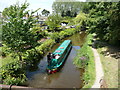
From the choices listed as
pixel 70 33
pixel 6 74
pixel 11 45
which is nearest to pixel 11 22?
pixel 11 45

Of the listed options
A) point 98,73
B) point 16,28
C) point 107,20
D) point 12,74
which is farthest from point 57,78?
point 107,20

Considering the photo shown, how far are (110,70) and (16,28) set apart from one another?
8423 mm

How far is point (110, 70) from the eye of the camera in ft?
33.9

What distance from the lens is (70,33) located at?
99.0 feet

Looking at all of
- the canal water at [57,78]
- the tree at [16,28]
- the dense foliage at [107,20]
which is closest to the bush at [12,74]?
the canal water at [57,78]

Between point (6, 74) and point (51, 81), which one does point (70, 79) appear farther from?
point (6, 74)

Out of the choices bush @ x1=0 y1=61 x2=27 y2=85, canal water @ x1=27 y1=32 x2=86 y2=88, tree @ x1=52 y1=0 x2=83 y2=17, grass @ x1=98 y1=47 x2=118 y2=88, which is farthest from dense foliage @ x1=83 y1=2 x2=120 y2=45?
tree @ x1=52 y1=0 x2=83 y2=17

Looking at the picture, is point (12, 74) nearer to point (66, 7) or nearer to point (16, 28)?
point (16, 28)

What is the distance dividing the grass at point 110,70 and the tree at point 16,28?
6747mm

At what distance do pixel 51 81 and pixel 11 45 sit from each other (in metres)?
4.53

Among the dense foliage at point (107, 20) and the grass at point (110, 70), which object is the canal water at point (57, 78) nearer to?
the grass at point (110, 70)

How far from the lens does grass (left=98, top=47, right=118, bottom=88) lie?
8281mm

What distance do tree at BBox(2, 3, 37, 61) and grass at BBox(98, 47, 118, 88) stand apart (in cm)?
675

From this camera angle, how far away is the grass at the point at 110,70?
27.2ft
